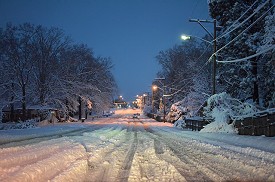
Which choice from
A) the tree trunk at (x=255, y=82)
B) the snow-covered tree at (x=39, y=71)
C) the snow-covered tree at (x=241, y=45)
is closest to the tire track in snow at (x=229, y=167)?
the snow-covered tree at (x=241, y=45)

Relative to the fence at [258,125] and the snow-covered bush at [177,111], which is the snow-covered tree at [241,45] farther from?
the snow-covered bush at [177,111]

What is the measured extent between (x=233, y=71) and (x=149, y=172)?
1092 inches

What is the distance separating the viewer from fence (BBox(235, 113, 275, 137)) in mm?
17234

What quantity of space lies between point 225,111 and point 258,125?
17.0 feet

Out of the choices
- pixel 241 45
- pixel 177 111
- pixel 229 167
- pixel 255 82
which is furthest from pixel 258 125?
pixel 177 111

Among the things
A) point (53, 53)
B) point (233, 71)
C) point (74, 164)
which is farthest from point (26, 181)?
point (53, 53)

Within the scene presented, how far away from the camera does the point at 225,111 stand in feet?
78.3

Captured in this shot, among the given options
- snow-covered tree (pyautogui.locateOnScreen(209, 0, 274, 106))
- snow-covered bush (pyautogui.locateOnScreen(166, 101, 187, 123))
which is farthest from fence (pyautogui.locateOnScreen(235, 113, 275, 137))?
snow-covered bush (pyautogui.locateOnScreen(166, 101, 187, 123))

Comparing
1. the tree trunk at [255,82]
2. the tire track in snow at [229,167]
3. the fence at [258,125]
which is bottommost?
the tire track in snow at [229,167]

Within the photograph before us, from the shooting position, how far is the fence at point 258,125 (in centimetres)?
1723

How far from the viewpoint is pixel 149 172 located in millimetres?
8641

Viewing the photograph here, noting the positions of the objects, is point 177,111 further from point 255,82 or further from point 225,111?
point 225,111

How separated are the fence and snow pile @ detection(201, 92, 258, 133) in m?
0.93

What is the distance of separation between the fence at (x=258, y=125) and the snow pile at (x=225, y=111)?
0.93 metres
